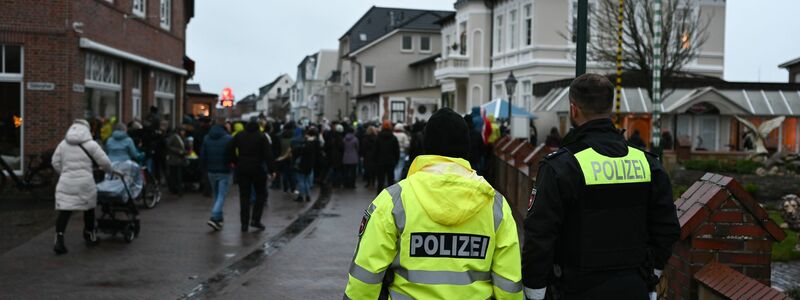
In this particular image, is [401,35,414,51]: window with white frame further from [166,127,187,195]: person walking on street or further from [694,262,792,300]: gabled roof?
[694,262,792,300]: gabled roof

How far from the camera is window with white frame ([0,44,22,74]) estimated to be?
19.0m

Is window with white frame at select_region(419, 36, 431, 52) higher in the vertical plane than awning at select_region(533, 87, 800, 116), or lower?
higher

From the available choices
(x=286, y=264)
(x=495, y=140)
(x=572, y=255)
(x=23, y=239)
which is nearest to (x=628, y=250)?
(x=572, y=255)

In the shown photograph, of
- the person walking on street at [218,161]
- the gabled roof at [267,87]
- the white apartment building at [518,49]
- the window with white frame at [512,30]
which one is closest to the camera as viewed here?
the person walking on street at [218,161]

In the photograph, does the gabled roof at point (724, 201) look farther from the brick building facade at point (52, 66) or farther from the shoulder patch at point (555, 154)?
the brick building facade at point (52, 66)

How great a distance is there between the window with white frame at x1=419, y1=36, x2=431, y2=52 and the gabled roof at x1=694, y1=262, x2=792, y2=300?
6891 centimetres

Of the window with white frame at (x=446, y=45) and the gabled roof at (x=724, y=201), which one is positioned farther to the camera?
the window with white frame at (x=446, y=45)

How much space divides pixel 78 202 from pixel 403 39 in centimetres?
6377

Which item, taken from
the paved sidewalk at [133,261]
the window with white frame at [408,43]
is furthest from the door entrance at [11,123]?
the window with white frame at [408,43]

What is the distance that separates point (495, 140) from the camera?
70.4 feet

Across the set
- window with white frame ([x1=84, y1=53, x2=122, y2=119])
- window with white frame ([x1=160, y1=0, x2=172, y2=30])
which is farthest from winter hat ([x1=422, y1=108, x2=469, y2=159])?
window with white frame ([x1=160, y1=0, x2=172, y2=30])

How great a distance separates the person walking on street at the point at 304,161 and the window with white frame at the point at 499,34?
26.5 metres

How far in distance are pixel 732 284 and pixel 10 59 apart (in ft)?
58.5

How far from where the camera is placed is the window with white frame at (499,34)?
146ft
